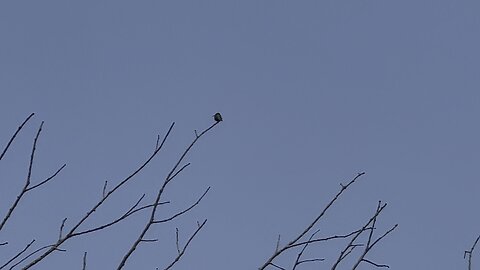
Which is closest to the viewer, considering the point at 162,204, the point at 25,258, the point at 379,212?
the point at 25,258

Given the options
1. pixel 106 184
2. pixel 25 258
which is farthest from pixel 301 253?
pixel 25 258

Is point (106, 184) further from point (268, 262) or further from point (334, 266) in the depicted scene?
point (334, 266)

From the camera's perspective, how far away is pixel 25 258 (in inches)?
93.6

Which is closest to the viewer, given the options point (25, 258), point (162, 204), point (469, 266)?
point (25, 258)

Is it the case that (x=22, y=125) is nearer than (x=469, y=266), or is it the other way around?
(x=22, y=125)

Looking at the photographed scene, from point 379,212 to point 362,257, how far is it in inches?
8.7

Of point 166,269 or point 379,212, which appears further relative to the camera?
point 379,212

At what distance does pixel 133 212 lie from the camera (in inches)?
99.3

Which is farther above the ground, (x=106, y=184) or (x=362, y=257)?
(x=106, y=184)

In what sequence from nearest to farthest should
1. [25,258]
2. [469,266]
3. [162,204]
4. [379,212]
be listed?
[25,258], [162,204], [379,212], [469,266]

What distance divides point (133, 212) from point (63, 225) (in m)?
0.22

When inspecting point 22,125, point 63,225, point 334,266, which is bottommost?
point 334,266

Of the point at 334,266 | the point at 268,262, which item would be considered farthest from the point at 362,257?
the point at 268,262

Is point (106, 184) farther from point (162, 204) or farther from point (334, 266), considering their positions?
point (334, 266)
